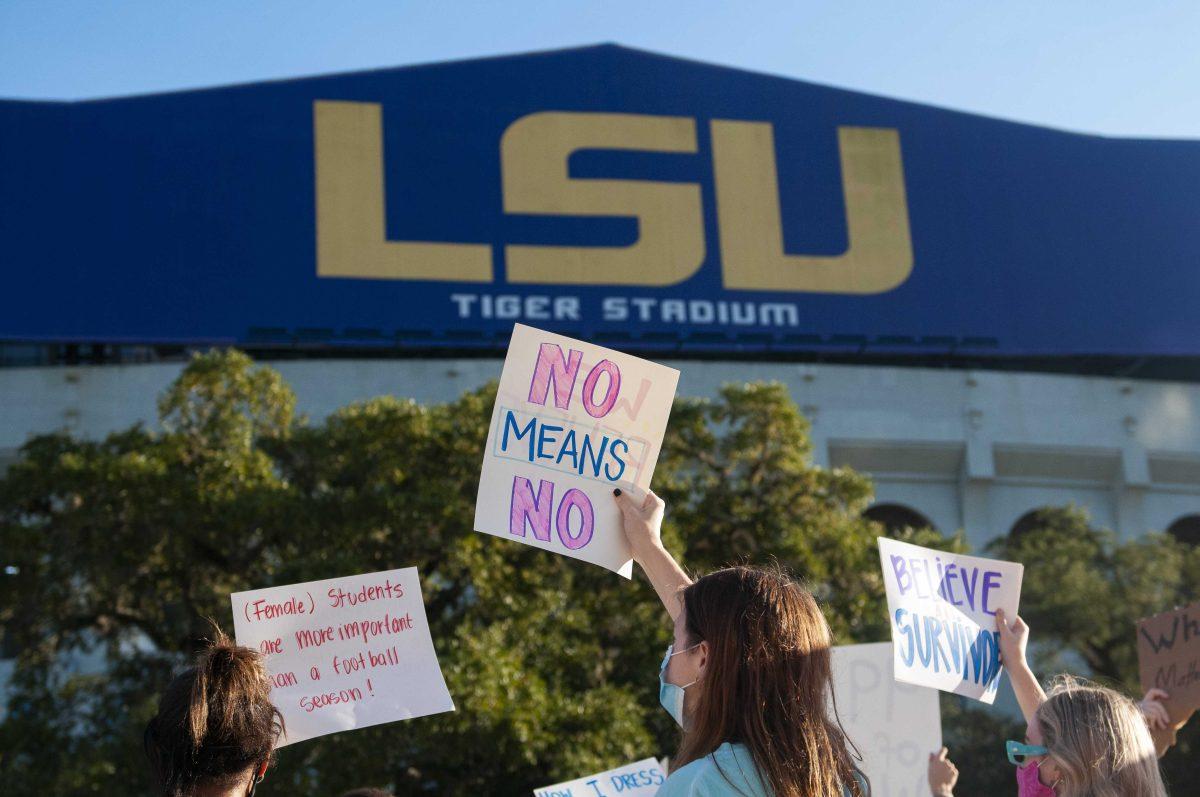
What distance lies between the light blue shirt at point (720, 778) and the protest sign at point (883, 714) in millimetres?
3336

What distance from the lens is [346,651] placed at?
14.6 feet

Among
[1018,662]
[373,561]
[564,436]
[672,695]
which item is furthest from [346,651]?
[373,561]

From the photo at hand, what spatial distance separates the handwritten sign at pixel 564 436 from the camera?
4.00 m

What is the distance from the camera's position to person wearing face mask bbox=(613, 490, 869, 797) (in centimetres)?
228

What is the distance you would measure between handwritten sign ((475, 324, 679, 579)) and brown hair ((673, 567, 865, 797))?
1.47 meters

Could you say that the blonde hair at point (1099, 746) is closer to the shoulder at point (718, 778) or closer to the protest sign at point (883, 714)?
the shoulder at point (718, 778)

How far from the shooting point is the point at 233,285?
920 inches

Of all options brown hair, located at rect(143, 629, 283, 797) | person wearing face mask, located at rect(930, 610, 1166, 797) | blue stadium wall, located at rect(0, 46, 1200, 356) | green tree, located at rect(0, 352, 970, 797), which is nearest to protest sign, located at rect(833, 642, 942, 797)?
person wearing face mask, located at rect(930, 610, 1166, 797)

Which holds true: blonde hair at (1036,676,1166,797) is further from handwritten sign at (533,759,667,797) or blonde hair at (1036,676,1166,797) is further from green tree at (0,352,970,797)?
green tree at (0,352,970,797)

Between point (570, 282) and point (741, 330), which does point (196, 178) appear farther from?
point (741, 330)

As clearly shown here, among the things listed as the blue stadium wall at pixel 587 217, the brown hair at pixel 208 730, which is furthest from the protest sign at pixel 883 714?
the blue stadium wall at pixel 587 217

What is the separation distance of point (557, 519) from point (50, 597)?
37.3ft

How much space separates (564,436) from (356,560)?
9118mm

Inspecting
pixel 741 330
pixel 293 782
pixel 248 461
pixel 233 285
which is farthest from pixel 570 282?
pixel 293 782
